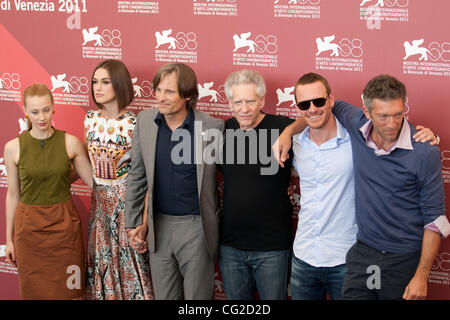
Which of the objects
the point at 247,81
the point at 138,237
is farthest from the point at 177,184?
the point at 247,81

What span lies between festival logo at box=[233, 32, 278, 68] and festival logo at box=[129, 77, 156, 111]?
620 mm

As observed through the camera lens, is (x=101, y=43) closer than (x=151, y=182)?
No

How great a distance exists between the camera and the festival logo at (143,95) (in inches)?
139

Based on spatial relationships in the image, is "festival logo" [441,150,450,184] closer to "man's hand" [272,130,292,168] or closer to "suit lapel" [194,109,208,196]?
"man's hand" [272,130,292,168]

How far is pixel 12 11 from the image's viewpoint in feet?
12.3

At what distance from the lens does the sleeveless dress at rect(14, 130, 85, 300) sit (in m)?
3.22

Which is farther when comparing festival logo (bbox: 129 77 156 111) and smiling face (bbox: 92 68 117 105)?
festival logo (bbox: 129 77 156 111)

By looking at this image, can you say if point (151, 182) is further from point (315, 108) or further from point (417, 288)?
point (417, 288)

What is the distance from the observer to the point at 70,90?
3.70 metres

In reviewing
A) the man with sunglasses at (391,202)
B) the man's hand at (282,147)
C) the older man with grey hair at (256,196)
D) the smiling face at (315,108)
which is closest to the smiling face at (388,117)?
the man with sunglasses at (391,202)

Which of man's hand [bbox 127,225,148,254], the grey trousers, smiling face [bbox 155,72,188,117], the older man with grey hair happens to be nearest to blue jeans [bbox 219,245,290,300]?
the older man with grey hair

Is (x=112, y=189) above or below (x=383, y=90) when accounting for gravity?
below

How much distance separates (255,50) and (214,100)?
0.42m

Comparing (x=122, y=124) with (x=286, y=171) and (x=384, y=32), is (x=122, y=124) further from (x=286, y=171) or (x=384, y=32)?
(x=384, y=32)
